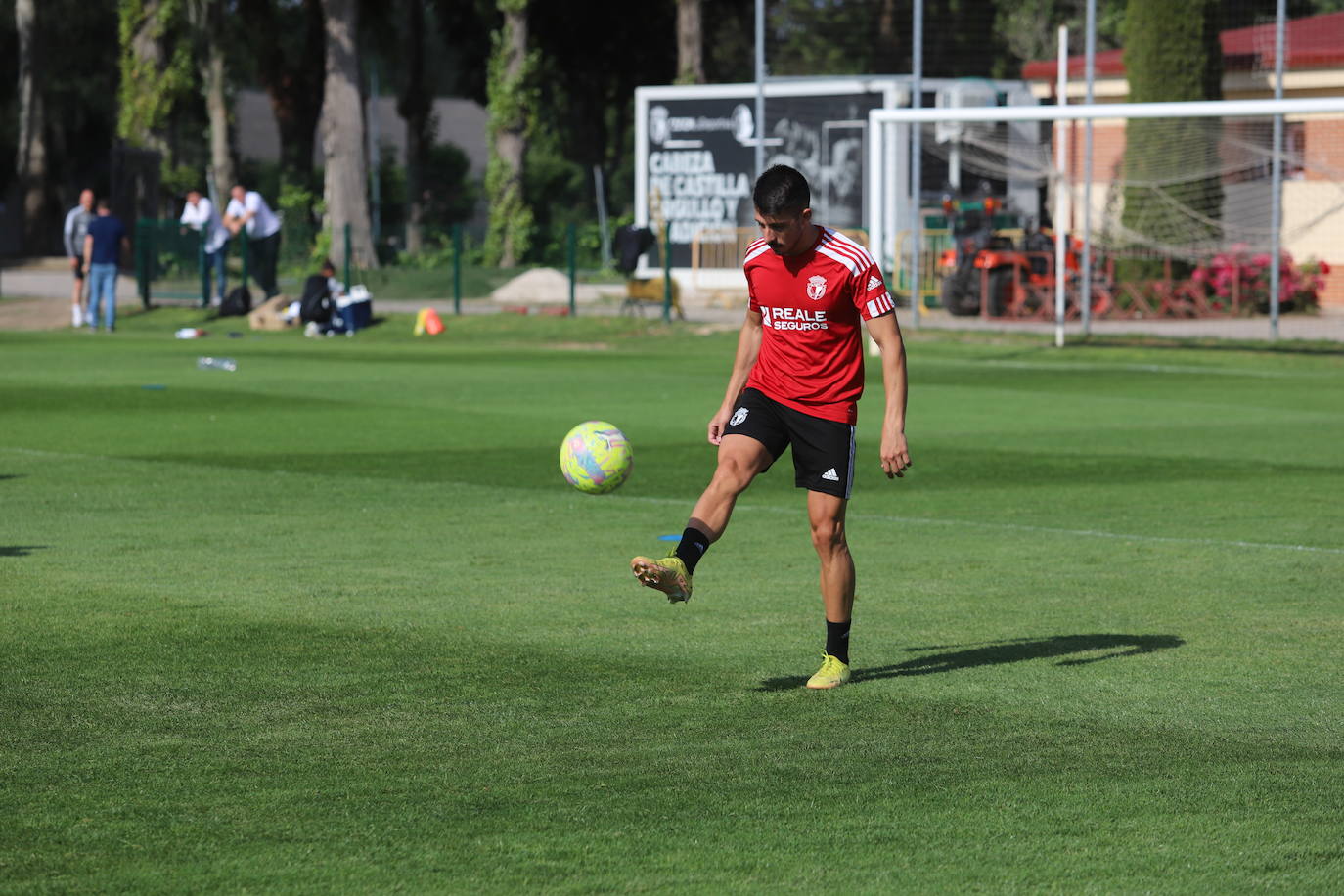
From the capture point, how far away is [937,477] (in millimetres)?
14375

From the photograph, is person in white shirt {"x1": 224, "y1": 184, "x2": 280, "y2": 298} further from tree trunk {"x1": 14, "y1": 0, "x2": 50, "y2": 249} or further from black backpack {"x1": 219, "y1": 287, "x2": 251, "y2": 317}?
tree trunk {"x1": 14, "y1": 0, "x2": 50, "y2": 249}

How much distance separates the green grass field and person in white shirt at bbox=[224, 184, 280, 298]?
17.6 meters

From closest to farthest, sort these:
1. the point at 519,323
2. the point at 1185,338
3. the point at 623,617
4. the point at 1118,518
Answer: the point at 623,617
the point at 1118,518
the point at 1185,338
the point at 519,323

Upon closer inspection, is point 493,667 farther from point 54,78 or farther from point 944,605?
point 54,78

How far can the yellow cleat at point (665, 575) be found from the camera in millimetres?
7031

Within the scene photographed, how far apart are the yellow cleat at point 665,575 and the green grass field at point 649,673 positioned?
397 millimetres

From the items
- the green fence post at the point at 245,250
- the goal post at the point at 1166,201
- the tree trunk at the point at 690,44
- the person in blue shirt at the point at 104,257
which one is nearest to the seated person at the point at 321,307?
the green fence post at the point at 245,250

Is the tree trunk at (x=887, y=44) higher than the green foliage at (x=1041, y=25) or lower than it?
lower

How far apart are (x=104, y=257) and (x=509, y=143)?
18.6 meters

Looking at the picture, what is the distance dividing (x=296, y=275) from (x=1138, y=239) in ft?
62.7

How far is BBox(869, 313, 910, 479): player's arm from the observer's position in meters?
7.22

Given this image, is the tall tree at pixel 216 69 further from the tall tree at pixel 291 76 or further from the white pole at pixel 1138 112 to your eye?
the white pole at pixel 1138 112

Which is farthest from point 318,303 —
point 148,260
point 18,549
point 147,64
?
point 18,549

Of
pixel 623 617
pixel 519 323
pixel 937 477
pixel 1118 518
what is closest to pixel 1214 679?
pixel 623 617
